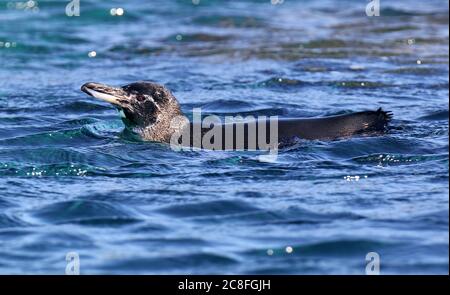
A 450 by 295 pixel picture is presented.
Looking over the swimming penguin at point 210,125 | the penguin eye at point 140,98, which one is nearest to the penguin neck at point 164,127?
the swimming penguin at point 210,125

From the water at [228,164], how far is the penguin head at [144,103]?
1.01ft

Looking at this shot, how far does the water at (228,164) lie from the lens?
7.52m

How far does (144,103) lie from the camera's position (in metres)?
11.2

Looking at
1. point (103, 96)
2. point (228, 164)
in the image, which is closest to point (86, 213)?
point (228, 164)

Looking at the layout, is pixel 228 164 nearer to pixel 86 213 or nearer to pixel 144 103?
pixel 144 103

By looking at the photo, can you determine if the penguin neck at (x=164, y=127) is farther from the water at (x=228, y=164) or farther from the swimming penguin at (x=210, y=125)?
the water at (x=228, y=164)

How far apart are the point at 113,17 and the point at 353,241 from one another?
1346 centimetres

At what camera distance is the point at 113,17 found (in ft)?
66.8

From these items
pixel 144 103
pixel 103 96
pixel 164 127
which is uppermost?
pixel 103 96

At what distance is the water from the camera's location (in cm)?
752

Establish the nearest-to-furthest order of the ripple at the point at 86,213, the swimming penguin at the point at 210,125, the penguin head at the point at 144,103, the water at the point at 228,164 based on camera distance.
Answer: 1. the water at the point at 228,164
2. the ripple at the point at 86,213
3. the swimming penguin at the point at 210,125
4. the penguin head at the point at 144,103

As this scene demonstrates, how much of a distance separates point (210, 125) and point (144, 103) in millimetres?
704

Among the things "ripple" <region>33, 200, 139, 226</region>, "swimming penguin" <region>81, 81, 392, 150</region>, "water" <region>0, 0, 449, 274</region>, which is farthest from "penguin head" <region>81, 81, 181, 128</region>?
"ripple" <region>33, 200, 139, 226</region>
